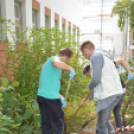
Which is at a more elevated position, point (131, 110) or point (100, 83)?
point (100, 83)

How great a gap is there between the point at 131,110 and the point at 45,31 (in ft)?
5.77

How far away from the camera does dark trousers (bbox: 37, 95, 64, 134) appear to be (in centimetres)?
249

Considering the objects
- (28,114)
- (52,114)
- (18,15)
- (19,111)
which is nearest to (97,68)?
(52,114)

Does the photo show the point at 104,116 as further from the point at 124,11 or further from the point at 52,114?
the point at 124,11

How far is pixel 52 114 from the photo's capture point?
2523 millimetres

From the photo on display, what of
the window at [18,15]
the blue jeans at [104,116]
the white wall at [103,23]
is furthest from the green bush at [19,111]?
the window at [18,15]

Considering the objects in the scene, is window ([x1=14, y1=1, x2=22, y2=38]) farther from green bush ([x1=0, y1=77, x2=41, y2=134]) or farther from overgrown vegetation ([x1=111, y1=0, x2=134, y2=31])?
green bush ([x1=0, y1=77, x2=41, y2=134])

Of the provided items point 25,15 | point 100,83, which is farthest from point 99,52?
point 25,15


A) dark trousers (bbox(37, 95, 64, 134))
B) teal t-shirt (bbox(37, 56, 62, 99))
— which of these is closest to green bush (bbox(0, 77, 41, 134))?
dark trousers (bbox(37, 95, 64, 134))

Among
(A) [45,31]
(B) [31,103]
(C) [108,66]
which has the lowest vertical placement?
(B) [31,103]

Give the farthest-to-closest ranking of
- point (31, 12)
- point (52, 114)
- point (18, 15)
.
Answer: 1. point (31, 12)
2. point (18, 15)
3. point (52, 114)

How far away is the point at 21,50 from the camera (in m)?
3.16

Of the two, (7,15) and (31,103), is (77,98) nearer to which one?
(31,103)

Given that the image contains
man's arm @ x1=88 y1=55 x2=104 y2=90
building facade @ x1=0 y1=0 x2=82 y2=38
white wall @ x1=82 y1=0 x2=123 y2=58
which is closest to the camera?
man's arm @ x1=88 y1=55 x2=104 y2=90
